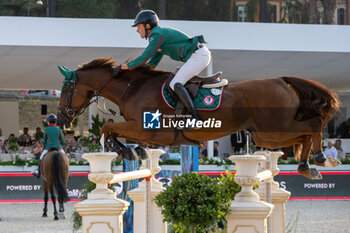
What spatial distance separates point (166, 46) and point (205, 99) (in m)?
0.52

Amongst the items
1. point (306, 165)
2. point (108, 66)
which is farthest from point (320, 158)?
point (108, 66)

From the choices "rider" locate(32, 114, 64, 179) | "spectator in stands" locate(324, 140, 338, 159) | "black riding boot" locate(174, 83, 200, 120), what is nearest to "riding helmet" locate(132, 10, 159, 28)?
"black riding boot" locate(174, 83, 200, 120)

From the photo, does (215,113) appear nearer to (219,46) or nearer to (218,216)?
(218,216)

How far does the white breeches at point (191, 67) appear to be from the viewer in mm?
4641

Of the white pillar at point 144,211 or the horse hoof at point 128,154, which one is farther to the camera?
the white pillar at point 144,211

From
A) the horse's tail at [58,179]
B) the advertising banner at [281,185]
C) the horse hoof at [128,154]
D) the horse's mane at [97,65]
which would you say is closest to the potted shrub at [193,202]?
the horse hoof at [128,154]

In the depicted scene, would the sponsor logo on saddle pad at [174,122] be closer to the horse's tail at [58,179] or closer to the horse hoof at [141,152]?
the horse hoof at [141,152]

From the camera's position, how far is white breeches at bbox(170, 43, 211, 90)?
464 cm

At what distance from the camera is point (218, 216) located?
3447mm

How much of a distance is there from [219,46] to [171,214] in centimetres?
946

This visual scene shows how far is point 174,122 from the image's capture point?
4.48 m

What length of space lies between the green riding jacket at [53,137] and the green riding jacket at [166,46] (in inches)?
198

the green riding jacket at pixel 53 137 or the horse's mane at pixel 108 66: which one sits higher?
the horse's mane at pixel 108 66

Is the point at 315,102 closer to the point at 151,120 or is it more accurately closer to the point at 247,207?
the point at 151,120
